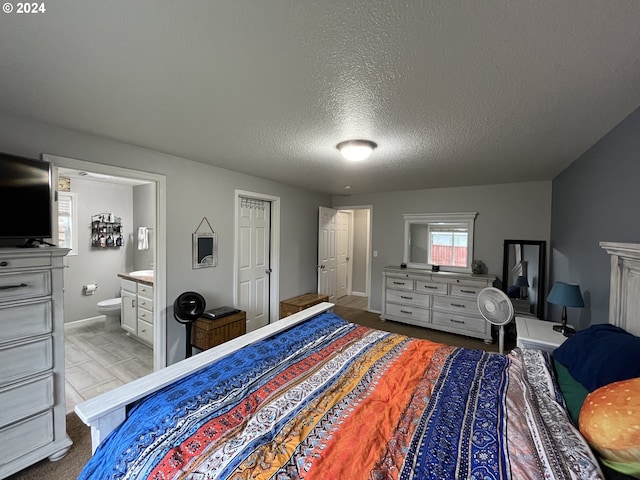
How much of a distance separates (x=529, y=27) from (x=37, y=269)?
2.98 metres

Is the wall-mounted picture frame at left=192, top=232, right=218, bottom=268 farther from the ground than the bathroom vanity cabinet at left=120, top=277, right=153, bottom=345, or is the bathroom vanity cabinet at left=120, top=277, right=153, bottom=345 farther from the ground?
the wall-mounted picture frame at left=192, top=232, right=218, bottom=268

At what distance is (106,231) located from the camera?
15.0ft

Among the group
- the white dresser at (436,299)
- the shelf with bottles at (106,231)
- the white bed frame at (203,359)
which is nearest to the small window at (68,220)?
the shelf with bottles at (106,231)

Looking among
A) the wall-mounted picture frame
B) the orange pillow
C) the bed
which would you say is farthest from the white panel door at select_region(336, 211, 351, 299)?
the orange pillow

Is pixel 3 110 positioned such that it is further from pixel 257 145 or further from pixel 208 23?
pixel 208 23

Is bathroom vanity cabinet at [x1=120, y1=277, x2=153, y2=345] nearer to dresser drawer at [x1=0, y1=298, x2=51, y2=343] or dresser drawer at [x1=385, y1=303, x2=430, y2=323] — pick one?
dresser drawer at [x1=0, y1=298, x2=51, y2=343]

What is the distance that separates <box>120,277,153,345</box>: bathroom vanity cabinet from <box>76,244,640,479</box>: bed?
2305 mm

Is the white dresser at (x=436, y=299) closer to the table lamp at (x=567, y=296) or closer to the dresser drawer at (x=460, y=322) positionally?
the dresser drawer at (x=460, y=322)

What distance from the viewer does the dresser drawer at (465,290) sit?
12.8ft

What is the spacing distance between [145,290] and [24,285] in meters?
1.91

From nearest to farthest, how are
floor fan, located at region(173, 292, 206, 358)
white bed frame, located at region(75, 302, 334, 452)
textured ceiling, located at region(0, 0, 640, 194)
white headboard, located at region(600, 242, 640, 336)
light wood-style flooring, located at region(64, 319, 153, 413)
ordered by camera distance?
textured ceiling, located at region(0, 0, 640, 194)
white bed frame, located at region(75, 302, 334, 452)
white headboard, located at region(600, 242, 640, 336)
light wood-style flooring, located at region(64, 319, 153, 413)
floor fan, located at region(173, 292, 206, 358)

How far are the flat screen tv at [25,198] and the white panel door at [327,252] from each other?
3713 millimetres

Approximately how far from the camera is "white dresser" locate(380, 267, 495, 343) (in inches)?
154

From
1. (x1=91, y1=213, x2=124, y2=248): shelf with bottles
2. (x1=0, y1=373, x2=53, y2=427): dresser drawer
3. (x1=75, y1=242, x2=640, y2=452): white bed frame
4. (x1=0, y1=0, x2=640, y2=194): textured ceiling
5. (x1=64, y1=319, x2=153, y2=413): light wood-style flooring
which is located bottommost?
(x1=64, y1=319, x2=153, y2=413): light wood-style flooring
